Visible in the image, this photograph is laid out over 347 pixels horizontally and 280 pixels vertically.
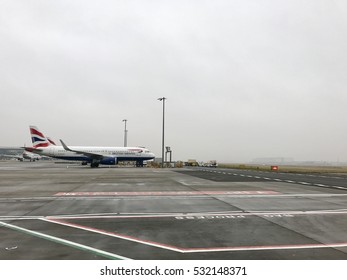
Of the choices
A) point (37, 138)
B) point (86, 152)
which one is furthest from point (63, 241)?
point (37, 138)

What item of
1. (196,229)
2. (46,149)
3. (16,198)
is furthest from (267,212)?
(46,149)

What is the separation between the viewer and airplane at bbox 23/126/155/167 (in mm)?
58938

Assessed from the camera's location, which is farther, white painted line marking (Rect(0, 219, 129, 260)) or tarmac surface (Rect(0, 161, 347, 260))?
tarmac surface (Rect(0, 161, 347, 260))

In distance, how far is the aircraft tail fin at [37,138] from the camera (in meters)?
61.8

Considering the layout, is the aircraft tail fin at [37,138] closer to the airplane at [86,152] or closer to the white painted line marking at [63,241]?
the airplane at [86,152]

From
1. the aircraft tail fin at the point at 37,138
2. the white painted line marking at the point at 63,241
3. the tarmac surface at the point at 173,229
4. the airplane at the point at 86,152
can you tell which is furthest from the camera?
the aircraft tail fin at the point at 37,138

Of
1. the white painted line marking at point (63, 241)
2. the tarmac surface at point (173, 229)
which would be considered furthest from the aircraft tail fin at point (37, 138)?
the white painted line marking at point (63, 241)

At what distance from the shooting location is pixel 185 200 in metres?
15.3

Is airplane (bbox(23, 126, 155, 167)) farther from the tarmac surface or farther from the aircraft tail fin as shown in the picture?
the tarmac surface

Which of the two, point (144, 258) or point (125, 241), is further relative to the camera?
point (125, 241)

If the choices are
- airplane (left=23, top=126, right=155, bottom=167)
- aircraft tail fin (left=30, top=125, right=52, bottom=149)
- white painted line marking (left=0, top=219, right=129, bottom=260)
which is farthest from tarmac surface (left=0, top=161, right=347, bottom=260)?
aircraft tail fin (left=30, top=125, right=52, bottom=149)

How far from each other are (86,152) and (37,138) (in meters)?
11.6

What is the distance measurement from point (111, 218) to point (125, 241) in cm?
341
